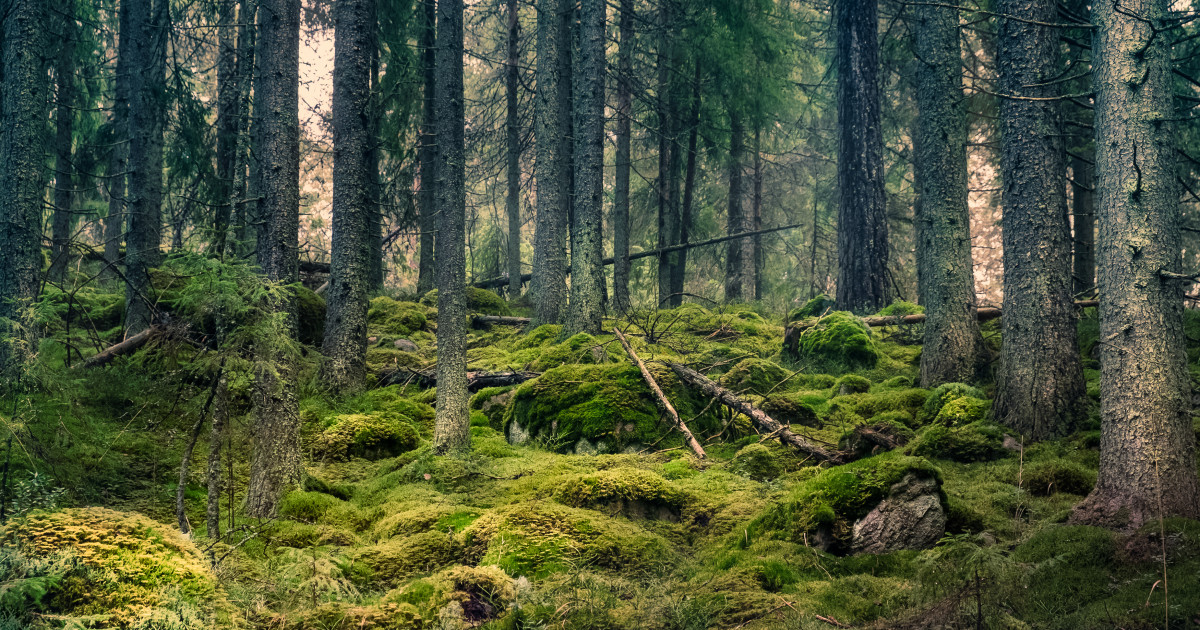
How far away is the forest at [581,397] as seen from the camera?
157 inches

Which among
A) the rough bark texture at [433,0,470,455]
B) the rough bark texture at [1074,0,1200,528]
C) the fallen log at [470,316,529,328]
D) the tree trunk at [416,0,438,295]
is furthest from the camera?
the tree trunk at [416,0,438,295]

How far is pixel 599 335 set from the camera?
1122 cm

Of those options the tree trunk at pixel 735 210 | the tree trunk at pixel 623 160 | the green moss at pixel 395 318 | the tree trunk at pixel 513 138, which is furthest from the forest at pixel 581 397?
the tree trunk at pixel 735 210

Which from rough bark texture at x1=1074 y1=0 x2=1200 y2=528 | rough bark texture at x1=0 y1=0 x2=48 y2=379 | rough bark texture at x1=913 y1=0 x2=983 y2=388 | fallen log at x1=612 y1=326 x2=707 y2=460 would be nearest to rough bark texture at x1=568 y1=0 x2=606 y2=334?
fallen log at x1=612 y1=326 x2=707 y2=460

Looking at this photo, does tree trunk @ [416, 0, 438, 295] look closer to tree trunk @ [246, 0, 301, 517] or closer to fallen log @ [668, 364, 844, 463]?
tree trunk @ [246, 0, 301, 517]

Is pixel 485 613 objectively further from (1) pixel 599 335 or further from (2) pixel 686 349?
(2) pixel 686 349

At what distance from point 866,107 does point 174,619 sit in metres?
13.8

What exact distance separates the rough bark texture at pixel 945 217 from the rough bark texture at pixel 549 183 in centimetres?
631

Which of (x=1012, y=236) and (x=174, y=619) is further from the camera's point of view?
(x=1012, y=236)

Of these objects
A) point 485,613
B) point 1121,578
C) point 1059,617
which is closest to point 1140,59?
point 1121,578

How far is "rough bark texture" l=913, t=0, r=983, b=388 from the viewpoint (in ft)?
29.9

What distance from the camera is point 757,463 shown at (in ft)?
23.0

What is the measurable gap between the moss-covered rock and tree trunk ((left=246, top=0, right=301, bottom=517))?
1.68 metres

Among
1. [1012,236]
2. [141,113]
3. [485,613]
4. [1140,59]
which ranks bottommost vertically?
[485,613]
